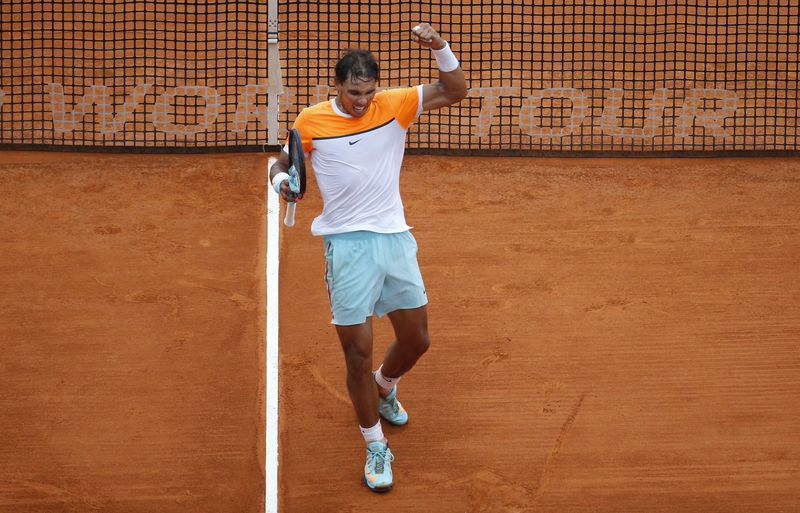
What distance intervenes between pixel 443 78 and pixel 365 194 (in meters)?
0.73

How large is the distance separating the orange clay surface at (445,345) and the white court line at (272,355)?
5 cm

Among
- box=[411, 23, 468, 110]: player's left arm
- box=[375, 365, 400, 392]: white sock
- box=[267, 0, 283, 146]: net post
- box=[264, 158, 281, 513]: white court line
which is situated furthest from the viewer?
box=[267, 0, 283, 146]: net post

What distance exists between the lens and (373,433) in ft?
19.2

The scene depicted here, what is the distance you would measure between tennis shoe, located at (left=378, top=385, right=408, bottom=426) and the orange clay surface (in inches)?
2.8

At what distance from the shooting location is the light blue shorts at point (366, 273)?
5.55 metres

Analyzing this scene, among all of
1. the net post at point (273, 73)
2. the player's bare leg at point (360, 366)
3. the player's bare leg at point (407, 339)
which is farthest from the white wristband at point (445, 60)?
the net post at point (273, 73)

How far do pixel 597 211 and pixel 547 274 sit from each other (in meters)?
0.92

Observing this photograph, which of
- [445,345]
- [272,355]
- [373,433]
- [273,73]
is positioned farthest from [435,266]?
[273,73]

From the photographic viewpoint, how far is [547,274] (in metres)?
7.38

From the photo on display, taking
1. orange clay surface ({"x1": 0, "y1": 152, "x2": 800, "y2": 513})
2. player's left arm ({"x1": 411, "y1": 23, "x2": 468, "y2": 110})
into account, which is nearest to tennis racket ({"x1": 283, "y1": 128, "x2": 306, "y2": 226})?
player's left arm ({"x1": 411, "y1": 23, "x2": 468, "y2": 110})

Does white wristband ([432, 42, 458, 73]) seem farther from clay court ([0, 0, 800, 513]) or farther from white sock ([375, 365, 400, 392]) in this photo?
clay court ([0, 0, 800, 513])

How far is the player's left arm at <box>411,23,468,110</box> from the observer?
5516mm

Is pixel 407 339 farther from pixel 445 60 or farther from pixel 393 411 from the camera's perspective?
pixel 445 60

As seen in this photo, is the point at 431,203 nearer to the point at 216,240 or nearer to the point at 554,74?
the point at 216,240
